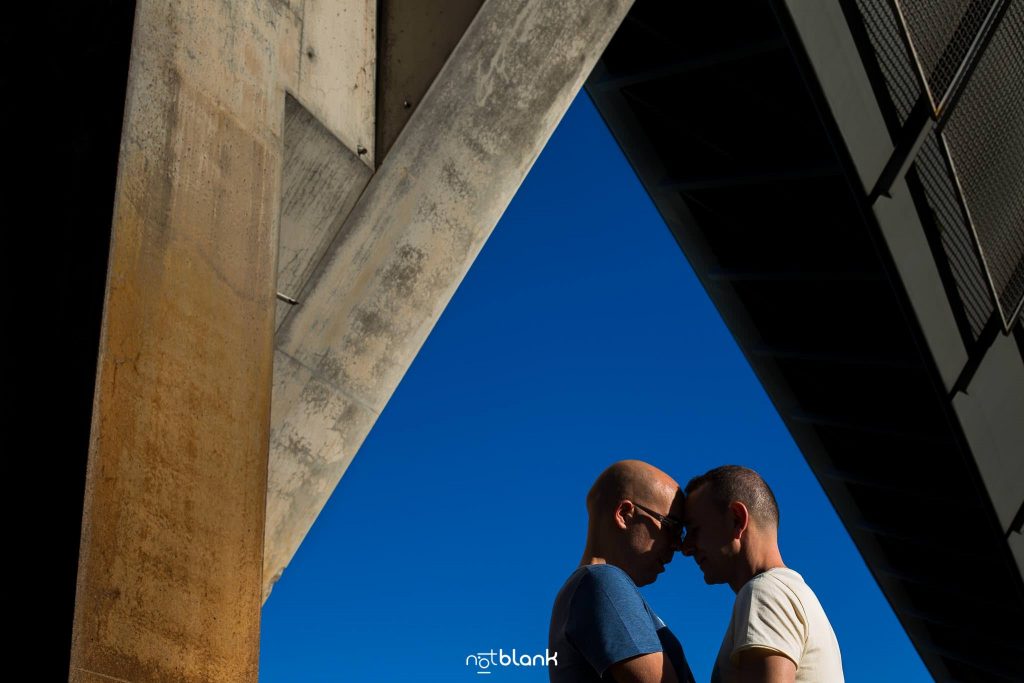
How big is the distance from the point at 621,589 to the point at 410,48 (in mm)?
1645

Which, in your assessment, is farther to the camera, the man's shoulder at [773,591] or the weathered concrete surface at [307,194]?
the man's shoulder at [773,591]

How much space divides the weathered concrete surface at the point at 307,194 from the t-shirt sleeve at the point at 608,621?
1093 millimetres

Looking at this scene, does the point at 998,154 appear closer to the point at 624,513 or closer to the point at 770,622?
the point at 624,513

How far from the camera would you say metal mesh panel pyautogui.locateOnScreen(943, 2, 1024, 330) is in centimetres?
720

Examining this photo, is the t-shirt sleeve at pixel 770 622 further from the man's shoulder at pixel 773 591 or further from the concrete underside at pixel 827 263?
the concrete underside at pixel 827 263

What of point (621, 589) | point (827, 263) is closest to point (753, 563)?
point (621, 589)

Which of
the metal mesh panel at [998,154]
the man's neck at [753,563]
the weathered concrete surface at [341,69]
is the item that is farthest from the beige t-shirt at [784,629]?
the metal mesh panel at [998,154]

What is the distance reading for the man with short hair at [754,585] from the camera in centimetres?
263

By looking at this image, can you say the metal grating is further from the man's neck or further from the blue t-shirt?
the blue t-shirt

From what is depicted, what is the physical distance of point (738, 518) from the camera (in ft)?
9.98

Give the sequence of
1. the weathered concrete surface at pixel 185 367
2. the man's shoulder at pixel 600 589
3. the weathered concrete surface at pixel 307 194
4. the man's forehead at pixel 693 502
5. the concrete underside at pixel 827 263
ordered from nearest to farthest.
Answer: the weathered concrete surface at pixel 185 367 → the weathered concrete surface at pixel 307 194 → the man's shoulder at pixel 600 589 → the man's forehead at pixel 693 502 → the concrete underside at pixel 827 263

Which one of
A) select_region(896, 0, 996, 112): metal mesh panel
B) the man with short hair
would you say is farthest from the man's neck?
select_region(896, 0, 996, 112): metal mesh panel

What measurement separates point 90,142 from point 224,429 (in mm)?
645

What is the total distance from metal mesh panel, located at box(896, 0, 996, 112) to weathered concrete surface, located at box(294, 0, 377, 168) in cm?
482
